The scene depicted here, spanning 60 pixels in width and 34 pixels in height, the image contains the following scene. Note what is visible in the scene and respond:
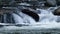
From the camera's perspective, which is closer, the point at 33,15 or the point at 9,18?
the point at 9,18

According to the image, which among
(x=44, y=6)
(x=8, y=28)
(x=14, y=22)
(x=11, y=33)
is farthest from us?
(x=44, y=6)

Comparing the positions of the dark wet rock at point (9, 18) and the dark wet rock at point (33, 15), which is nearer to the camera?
the dark wet rock at point (9, 18)

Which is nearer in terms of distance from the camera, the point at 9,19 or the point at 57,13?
the point at 9,19

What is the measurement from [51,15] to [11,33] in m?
7.99

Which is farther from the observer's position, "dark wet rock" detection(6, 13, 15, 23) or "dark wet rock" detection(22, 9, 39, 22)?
"dark wet rock" detection(22, 9, 39, 22)

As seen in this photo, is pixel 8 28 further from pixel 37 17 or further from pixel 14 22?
pixel 37 17

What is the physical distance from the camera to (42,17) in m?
21.1

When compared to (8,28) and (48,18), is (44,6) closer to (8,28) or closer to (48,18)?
(48,18)

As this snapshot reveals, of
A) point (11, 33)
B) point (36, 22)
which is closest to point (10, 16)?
point (36, 22)

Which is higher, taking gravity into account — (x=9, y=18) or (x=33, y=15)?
(x=33, y=15)

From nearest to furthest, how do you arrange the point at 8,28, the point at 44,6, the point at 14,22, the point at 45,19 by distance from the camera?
the point at 8,28 < the point at 14,22 < the point at 45,19 < the point at 44,6

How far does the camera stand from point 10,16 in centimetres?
1989

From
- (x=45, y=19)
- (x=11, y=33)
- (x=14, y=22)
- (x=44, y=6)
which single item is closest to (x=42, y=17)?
(x=45, y=19)

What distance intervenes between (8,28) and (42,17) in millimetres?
5293
